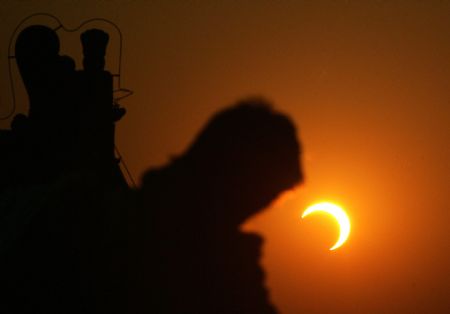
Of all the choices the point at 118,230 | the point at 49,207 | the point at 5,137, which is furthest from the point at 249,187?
the point at 5,137

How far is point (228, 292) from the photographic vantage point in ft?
4.99

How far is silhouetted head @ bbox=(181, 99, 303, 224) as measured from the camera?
1.59 meters

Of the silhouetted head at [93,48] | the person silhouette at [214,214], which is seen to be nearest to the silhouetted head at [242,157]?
the person silhouette at [214,214]

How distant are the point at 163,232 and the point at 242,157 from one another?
0.89 ft

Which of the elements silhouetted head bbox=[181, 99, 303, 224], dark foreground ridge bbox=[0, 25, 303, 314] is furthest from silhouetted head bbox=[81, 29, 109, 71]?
silhouetted head bbox=[181, 99, 303, 224]

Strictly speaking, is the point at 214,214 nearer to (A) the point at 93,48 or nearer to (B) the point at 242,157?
(B) the point at 242,157

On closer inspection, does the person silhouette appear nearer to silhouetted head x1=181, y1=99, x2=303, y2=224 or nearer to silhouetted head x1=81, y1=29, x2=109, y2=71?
silhouetted head x1=181, y1=99, x2=303, y2=224

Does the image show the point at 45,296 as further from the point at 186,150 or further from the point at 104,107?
the point at 104,107

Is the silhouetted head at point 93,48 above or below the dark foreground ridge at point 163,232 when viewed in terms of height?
above

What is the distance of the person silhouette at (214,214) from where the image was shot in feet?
4.90

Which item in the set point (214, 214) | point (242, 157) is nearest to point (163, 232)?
point (214, 214)

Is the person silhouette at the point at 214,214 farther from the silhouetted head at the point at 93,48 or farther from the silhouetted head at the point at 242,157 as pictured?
the silhouetted head at the point at 93,48

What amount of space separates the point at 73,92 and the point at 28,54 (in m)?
0.21

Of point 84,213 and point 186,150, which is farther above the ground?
point 186,150
